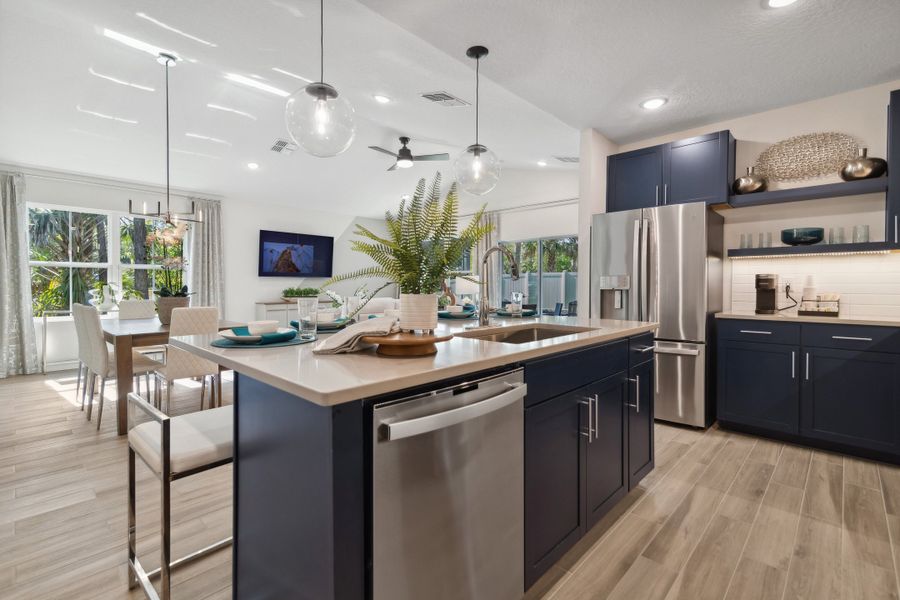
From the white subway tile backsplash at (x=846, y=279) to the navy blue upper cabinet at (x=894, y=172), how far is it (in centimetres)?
33

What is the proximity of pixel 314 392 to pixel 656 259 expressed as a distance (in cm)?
335

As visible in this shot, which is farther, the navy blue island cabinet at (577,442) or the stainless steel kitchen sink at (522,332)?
the stainless steel kitchen sink at (522,332)

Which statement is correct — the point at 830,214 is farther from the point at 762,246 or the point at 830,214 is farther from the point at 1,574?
the point at 1,574

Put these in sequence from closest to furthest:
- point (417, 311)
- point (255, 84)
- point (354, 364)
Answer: point (354, 364), point (417, 311), point (255, 84)

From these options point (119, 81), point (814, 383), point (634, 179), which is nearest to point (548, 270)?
point (634, 179)

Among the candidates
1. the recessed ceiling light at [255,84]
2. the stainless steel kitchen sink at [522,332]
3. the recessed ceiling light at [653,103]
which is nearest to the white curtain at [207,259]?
the recessed ceiling light at [255,84]

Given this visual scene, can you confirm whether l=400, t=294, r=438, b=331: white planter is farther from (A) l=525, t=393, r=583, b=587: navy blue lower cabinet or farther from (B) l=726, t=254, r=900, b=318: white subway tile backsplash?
(B) l=726, t=254, r=900, b=318: white subway tile backsplash

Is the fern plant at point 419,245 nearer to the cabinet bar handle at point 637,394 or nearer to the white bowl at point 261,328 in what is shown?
the white bowl at point 261,328

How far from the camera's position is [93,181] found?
5.47 m

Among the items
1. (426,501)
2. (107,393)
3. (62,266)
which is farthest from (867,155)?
(62,266)

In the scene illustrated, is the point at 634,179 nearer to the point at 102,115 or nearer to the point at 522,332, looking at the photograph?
the point at 522,332

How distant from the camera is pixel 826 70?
2.83m

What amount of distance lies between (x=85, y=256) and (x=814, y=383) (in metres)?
7.84

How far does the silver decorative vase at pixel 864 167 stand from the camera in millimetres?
2926
